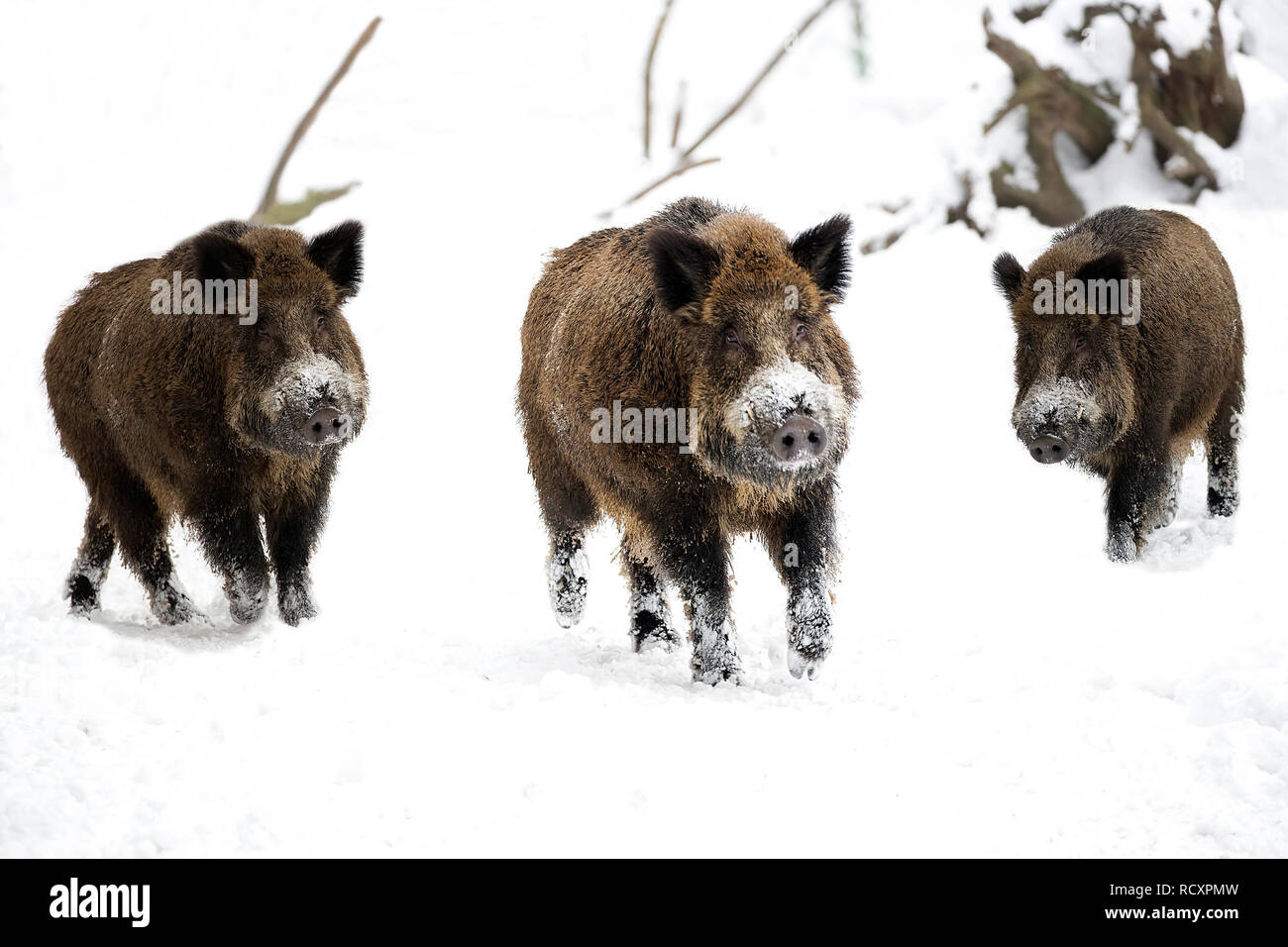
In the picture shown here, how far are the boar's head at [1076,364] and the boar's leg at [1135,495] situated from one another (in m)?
0.22

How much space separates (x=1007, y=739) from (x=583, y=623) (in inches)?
124

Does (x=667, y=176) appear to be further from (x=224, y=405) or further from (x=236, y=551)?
(x=236, y=551)

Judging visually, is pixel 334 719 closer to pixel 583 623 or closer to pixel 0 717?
pixel 0 717

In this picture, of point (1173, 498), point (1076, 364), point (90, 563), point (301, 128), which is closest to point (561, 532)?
point (90, 563)

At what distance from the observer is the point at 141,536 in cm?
753

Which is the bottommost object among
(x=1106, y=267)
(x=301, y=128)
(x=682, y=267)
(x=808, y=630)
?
(x=808, y=630)

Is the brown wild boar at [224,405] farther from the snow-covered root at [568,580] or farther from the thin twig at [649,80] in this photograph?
the thin twig at [649,80]

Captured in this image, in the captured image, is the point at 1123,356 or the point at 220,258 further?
the point at 1123,356

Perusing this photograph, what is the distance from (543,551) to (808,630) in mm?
3730

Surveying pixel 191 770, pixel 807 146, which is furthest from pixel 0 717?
pixel 807 146

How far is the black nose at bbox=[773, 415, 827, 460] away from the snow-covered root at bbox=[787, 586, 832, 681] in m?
1.02

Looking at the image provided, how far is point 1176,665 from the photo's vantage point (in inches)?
229

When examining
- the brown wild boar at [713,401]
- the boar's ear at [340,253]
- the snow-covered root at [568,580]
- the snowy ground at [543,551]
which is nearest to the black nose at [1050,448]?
the snowy ground at [543,551]
